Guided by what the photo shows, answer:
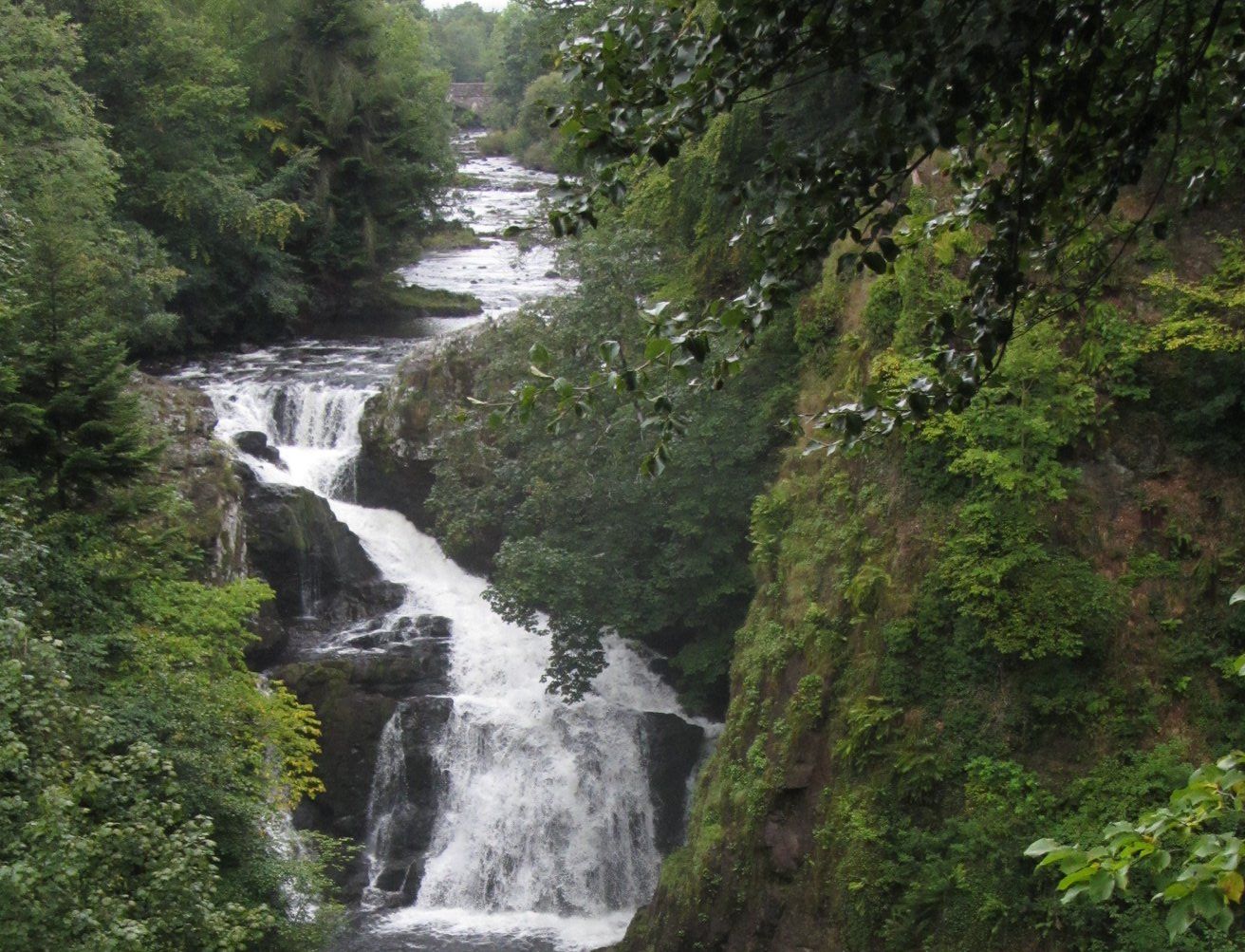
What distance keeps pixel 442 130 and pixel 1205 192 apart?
2981 cm

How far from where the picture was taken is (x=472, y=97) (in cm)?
6775

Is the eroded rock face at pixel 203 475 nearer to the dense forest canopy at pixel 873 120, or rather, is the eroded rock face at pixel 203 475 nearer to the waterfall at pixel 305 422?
the waterfall at pixel 305 422

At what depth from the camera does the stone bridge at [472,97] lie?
62.9 m

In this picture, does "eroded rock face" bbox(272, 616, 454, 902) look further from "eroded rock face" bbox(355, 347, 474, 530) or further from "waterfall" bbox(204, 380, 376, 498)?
"waterfall" bbox(204, 380, 376, 498)

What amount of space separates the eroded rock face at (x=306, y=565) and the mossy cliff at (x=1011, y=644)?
372 inches

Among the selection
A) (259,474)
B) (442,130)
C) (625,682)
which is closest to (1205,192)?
(625,682)

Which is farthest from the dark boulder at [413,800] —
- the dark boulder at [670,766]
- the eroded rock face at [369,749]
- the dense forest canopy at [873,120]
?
the dense forest canopy at [873,120]

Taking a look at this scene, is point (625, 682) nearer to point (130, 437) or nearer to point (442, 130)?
point (130, 437)

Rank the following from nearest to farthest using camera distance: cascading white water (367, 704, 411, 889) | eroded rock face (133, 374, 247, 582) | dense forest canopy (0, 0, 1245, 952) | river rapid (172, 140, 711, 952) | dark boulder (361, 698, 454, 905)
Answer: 1. dense forest canopy (0, 0, 1245, 952)
2. river rapid (172, 140, 711, 952)
3. dark boulder (361, 698, 454, 905)
4. cascading white water (367, 704, 411, 889)
5. eroded rock face (133, 374, 247, 582)

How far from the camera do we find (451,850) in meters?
16.0

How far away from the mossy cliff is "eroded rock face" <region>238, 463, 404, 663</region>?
372 inches

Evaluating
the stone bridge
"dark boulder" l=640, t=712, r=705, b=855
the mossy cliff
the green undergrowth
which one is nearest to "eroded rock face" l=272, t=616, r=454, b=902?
"dark boulder" l=640, t=712, r=705, b=855

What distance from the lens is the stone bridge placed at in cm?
6294

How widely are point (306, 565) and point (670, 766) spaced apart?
703 cm
